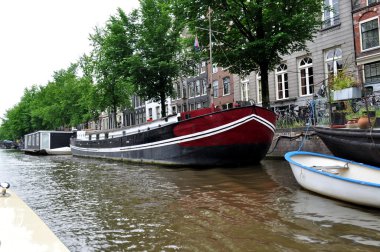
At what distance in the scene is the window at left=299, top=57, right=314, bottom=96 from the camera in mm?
25284

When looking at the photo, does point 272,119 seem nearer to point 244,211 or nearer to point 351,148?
point 351,148

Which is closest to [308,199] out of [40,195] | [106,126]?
[40,195]

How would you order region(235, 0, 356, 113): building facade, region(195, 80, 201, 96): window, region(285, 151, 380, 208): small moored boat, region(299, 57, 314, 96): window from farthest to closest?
region(195, 80, 201, 96): window
region(299, 57, 314, 96): window
region(235, 0, 356, 113): building facade
region(285, 151, 380, 208): small moored boat

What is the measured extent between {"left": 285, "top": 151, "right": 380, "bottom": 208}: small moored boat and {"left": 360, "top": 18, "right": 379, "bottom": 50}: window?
49.7 feet

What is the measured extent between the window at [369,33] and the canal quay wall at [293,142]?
9.05m

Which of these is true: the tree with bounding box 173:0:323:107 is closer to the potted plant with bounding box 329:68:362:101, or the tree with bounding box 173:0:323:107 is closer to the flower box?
the potted plant with bounding box 329:68:362:101

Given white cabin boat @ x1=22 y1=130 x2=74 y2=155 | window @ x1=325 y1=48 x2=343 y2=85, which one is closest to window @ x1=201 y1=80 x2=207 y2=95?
window @ x1=325 y1=48 x2=343 y2=85

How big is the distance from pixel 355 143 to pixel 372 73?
14.4 m

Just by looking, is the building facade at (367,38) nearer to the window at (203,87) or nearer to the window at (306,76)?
the window at (306,76)

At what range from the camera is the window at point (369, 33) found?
2098cm

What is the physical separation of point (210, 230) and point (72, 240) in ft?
7.07

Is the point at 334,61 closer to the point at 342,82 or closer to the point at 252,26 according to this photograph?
the point at 252,26

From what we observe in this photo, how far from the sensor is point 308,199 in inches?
298

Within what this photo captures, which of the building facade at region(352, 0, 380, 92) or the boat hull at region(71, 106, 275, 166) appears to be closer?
the boat hull at region(71, 106, 275, 166)
